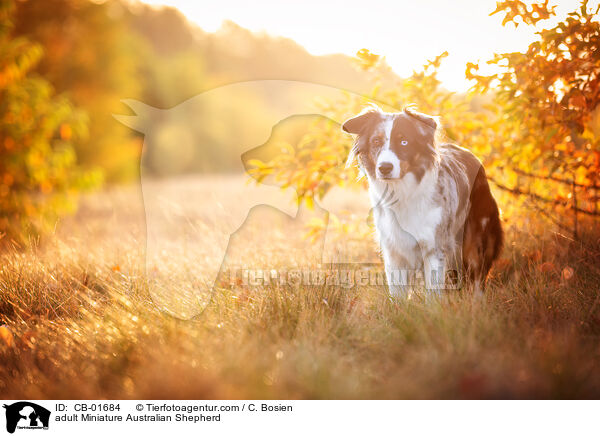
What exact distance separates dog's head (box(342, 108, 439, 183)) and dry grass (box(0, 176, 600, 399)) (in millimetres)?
1025

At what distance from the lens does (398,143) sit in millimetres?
3492

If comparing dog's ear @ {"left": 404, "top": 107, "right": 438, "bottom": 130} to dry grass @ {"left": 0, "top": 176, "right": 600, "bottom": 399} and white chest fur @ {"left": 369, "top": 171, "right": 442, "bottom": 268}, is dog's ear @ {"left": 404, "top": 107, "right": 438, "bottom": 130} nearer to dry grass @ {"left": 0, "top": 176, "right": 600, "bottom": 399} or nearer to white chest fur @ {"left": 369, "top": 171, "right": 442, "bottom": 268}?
white chest fur @ {"left": 369, "top": 171, "right": 442, "bottom": 268}

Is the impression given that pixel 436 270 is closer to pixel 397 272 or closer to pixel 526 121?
pixel 397 272

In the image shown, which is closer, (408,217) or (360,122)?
(408,217)

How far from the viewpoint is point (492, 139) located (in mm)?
4547

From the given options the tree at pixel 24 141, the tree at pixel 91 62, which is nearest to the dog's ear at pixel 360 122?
the tree at pixel 24 141

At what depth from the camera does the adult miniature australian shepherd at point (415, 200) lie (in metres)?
3.51

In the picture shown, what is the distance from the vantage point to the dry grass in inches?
95.8

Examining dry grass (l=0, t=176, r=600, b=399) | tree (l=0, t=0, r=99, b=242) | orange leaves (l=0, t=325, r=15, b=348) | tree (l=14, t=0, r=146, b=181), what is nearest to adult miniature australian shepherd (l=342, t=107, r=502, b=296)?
dry grass (l=0, t=176, r=600, b=399)
